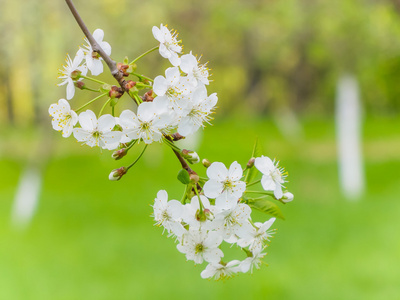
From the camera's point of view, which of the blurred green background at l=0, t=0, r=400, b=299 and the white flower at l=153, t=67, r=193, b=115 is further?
the blurred green background at l=0, t=0, r=400, b=299

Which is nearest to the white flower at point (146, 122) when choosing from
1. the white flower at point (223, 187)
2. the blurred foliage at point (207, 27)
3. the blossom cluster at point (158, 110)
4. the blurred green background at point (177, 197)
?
the blossom cluster at point (158, 110)

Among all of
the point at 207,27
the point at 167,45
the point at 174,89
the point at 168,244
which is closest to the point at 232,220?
the point at 174,89

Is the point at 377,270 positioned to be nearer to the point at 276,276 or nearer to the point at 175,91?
the point at 276,276

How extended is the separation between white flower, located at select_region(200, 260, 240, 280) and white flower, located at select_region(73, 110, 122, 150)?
322 millimetres

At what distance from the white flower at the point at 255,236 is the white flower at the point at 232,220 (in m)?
0.04

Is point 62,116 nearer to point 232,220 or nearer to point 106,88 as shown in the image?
point 106,88

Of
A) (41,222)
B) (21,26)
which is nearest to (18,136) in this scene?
(41,222)

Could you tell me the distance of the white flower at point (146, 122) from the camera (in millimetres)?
909

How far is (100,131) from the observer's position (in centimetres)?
100

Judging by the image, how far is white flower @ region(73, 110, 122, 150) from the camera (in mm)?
982

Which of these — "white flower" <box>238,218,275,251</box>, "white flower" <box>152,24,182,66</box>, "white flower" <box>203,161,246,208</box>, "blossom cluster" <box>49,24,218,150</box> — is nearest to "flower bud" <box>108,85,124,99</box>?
"blossom cluster" <box>49,24,218,150</box>

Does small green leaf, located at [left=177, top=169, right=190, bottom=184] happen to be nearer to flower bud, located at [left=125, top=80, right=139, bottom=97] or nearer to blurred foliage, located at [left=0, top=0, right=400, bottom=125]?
flower bud, located at [left=125, top=80, right=139, bottom=97]

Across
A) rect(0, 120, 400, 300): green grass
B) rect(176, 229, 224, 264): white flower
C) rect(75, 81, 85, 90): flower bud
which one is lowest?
rect(176, 229, 224, 264): white flower

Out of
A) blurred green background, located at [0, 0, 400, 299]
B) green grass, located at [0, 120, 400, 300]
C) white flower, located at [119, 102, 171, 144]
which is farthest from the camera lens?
blurred green background, located at [0, 0, 400, 299]
